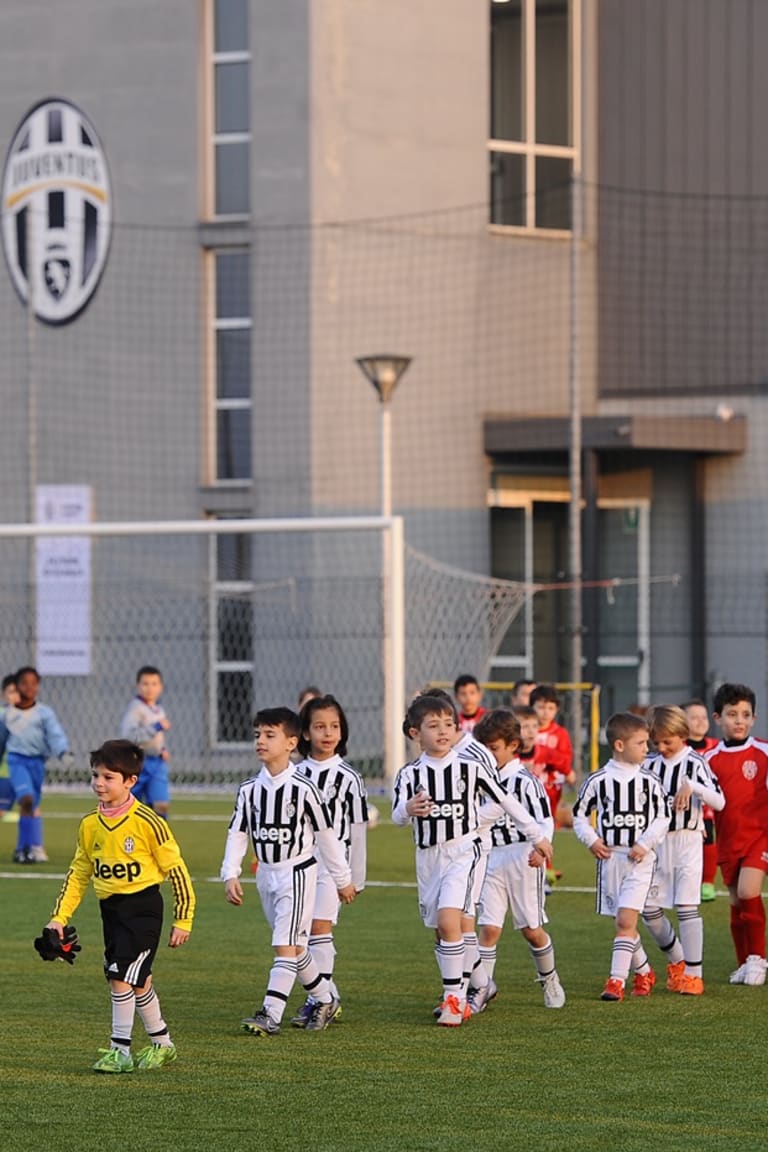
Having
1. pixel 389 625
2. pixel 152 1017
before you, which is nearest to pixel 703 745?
pixel 389 625

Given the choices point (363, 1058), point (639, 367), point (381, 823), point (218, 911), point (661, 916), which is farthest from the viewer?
point (639, 367)

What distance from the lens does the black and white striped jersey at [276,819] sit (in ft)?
29.3

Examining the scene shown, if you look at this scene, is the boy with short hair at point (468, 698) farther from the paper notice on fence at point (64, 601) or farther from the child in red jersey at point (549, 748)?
the paper notice on fence at point (64, 601)

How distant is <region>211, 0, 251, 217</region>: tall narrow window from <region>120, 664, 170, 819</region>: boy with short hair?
10043 millimetres

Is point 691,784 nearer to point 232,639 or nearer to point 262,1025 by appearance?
point 262,1025

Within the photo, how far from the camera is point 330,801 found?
9.48 meters

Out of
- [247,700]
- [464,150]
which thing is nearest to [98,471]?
[247,700]

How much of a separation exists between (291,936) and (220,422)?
17786 millimetres

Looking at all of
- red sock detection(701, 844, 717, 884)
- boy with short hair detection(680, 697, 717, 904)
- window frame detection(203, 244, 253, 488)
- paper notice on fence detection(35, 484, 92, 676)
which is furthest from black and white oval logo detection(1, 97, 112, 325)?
red sock detection(701, 844, 717, 884)

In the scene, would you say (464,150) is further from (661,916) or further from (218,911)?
(661,916)

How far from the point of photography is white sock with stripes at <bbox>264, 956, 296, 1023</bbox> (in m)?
8.87

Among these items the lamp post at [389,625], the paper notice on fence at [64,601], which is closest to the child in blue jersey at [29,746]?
the lamp post at [389,625]

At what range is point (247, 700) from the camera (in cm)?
2547

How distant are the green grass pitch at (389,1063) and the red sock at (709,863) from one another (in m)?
0.89
